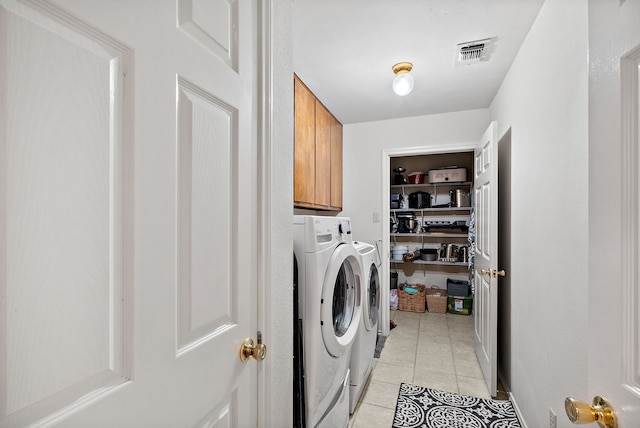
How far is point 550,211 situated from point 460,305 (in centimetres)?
276

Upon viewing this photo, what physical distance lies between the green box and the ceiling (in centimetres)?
237

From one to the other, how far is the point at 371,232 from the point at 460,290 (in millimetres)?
1598

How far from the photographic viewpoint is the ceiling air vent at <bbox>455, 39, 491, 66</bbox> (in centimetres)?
178

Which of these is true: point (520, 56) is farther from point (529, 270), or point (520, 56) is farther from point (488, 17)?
point (529, 270)

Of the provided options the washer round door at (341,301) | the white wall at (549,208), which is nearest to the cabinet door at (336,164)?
the washer round door at (341,301)

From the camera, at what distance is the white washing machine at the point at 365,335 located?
1.92 m

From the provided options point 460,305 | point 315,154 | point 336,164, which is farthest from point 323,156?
point 460,305

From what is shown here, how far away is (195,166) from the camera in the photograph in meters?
0.66

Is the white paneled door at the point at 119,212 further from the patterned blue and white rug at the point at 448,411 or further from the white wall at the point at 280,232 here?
the patterned blue and white rug at the point at 448,411

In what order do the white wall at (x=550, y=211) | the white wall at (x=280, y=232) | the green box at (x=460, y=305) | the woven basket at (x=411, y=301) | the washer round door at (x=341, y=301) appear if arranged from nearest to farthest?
the white wall at (x=280, y=232) → the white wall at (x=550, y=211) → the washer round door at (x=341, y=301) → the green box at (x=460, y=305) → the woven basket at (x=411, y=301)

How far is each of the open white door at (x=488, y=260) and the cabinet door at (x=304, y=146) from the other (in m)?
1.34

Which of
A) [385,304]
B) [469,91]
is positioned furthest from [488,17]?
[385,304]

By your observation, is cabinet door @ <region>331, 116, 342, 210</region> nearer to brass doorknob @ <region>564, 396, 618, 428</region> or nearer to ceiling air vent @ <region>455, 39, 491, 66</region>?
ceiling air vent @ <region>455, 39, 491, 66</region>

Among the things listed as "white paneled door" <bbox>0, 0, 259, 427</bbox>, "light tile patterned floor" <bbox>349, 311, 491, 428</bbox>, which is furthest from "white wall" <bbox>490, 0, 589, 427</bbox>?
"white paneled door" <bbox>0, 0, 259, 427</bbox>
